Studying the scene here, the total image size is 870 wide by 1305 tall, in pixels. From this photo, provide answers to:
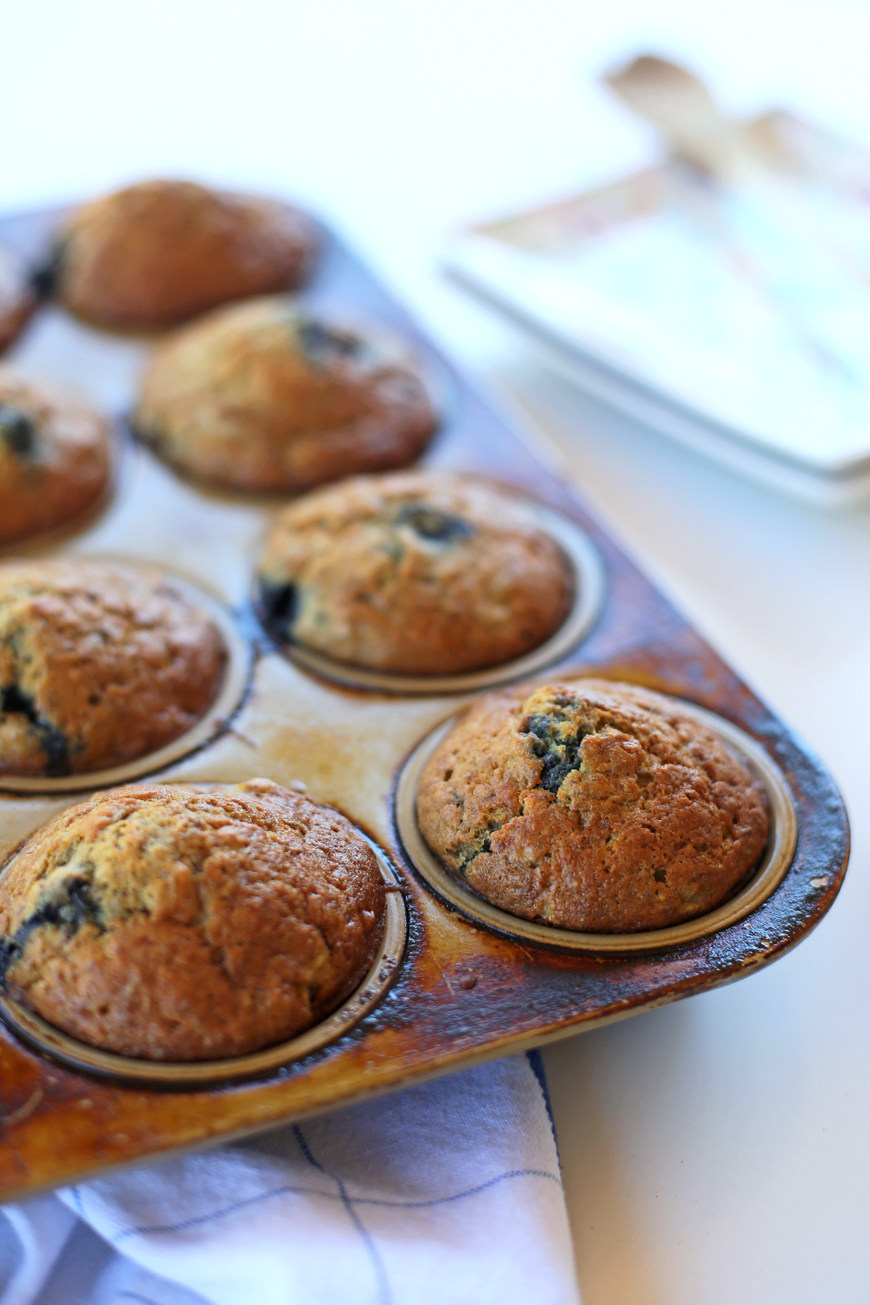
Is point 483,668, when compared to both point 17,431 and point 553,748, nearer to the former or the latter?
point 553,748

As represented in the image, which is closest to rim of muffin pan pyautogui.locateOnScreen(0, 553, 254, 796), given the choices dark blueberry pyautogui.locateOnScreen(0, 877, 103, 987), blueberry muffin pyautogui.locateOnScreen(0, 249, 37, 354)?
dark blueberry pyautogui.locateOnScreen(0, 877, 103, 987)

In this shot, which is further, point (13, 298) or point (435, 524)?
point (13, 298)

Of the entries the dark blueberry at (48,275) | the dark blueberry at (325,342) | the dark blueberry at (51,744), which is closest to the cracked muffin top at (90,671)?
the dark blueberry at (51,744)

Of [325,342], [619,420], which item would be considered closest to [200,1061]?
[325,342]

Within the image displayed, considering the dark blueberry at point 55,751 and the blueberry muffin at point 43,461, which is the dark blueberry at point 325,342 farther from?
the dark blueberry at point 55,751

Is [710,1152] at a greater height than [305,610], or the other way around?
[305,610]

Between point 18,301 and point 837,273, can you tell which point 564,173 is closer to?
point 837,273

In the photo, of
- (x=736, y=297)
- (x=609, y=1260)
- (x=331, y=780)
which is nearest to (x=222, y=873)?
(x=331, y=780)
